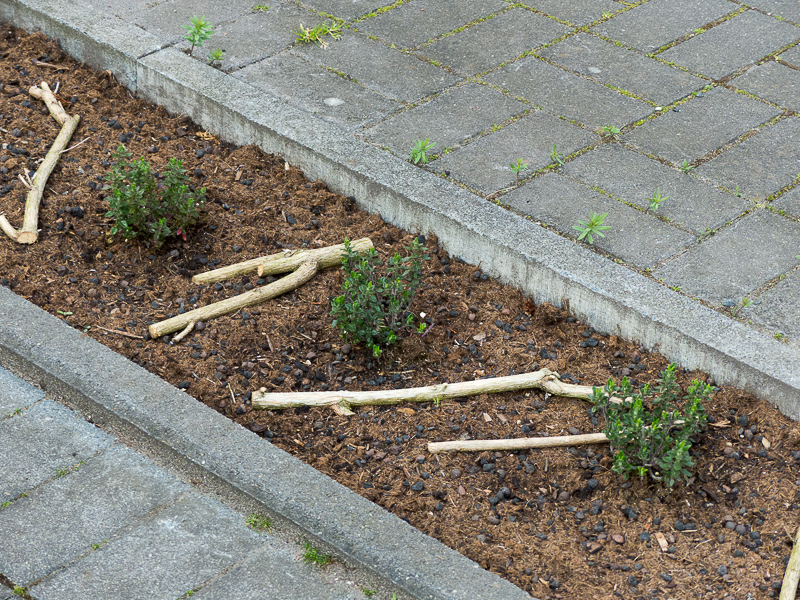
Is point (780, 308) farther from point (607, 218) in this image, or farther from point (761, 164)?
point (761, 164)

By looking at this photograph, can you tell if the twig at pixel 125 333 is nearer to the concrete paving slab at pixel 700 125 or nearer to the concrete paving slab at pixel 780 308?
the concrete paving slab at pixel 780 308

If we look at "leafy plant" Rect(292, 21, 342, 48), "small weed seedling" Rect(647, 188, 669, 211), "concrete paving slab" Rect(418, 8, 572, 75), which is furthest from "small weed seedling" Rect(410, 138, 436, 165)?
"leafy plant" Rect(292, 21, 342, 48)

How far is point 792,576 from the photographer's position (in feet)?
9.39

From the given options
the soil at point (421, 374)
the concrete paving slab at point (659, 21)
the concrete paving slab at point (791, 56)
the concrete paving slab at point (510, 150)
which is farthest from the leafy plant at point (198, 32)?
the concrete paving slab at point (791, 56)

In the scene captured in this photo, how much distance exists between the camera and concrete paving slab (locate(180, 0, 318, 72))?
5402mm

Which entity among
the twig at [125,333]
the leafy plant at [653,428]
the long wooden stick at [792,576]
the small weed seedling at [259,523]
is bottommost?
the small weed seedling at [259,523]

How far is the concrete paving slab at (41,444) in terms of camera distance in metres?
3.25

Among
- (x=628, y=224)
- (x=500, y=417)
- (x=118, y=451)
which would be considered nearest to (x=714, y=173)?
(x=628, y=224)

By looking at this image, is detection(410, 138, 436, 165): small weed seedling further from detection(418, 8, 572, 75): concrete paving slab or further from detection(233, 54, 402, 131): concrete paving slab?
detection(418, 8, 572, 75): concrete paving slab

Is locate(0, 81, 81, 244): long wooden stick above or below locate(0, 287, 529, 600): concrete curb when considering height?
above

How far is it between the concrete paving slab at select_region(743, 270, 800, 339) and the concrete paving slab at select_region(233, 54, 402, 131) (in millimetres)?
2124

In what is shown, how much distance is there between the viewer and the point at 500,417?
11.5 feet

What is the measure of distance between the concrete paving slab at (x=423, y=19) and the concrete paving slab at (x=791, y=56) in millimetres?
1670

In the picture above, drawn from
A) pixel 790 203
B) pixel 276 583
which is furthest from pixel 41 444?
pixel 790 203
